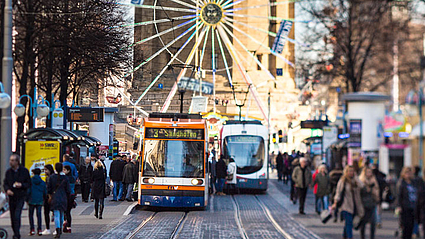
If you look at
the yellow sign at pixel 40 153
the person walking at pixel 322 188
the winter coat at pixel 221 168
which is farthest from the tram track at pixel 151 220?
the person walking at pixel 322 188

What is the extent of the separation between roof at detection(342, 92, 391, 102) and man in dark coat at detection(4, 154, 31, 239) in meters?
11.3

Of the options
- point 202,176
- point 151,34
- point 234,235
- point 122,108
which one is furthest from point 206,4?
point 234,235

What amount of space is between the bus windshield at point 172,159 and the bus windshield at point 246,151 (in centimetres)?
907

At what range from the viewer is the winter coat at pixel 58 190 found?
15164mm

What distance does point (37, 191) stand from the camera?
594 inches

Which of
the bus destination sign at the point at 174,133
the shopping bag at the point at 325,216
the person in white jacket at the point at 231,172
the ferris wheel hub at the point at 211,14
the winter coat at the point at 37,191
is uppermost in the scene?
the ferris wheel hub at the point at 211,14

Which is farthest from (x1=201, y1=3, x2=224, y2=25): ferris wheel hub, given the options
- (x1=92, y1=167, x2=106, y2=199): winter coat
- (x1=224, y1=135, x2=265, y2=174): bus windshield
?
(x1=92, y1=167, x2=106, y2=199): winter coat

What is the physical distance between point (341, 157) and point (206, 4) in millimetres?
50150

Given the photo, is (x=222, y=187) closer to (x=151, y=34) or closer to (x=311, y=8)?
(x=151, y=34)

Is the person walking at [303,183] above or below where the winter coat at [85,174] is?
above

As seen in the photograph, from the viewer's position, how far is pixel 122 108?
56.8 metres

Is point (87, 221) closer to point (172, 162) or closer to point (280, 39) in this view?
point (172, 162)

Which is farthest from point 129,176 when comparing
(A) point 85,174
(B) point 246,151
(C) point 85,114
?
(B) point 246,151

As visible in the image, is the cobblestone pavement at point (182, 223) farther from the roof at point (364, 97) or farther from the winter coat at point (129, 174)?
the roof at point (364, 97)
